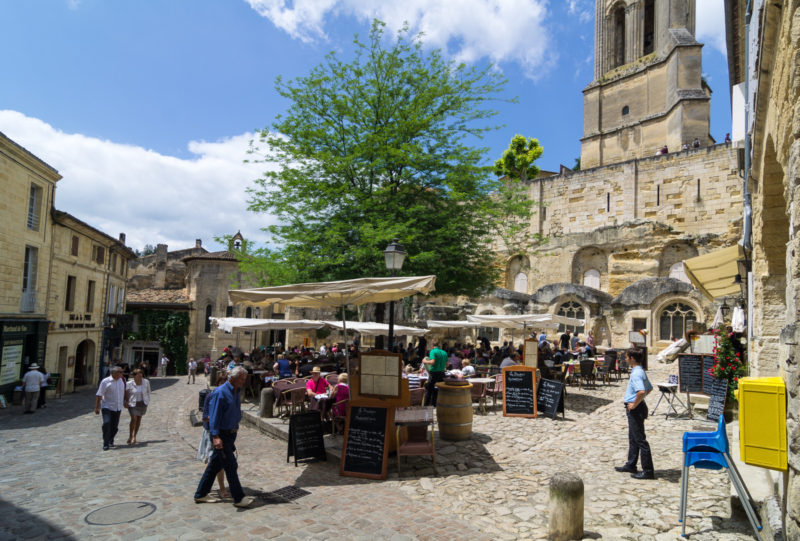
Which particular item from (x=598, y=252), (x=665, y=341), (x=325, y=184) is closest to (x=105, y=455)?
(x=325, y=184)

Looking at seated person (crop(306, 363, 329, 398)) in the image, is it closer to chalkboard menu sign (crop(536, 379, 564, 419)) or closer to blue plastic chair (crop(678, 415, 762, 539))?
chalkboard menu sign (crop(536, 379, 564, 419))

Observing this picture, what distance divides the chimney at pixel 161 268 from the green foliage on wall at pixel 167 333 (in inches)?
265

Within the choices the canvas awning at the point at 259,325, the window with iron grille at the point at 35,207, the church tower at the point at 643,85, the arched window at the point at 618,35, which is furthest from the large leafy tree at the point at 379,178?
the arched window at the point at 618,35

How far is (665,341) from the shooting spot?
898 inches

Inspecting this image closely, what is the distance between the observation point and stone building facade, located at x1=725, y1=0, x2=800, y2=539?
2750 mm

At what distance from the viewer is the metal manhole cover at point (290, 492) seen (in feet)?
19.0

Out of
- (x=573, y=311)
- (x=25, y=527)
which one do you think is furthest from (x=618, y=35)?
(x=25, y=527)

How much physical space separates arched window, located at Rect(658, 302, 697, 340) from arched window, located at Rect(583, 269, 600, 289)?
8.64 metres

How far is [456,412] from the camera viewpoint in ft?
25.7

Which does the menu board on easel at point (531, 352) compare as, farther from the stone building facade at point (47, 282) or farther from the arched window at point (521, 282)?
the arched window at point (521, 282)

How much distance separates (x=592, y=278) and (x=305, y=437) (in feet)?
94.4

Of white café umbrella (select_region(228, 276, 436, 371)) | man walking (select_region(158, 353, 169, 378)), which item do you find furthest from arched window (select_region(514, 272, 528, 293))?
white café umbrella (select_region(228, 276, 436, 371))

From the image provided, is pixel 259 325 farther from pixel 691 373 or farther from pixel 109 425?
pixel 691 373

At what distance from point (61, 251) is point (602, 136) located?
133 feet
